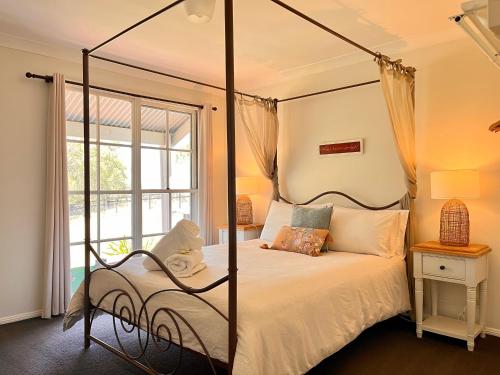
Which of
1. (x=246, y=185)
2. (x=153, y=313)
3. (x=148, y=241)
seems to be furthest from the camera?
(x=246, y=185)

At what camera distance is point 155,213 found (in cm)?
460

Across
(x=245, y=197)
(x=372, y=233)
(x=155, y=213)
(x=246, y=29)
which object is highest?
(x=246, y=29)

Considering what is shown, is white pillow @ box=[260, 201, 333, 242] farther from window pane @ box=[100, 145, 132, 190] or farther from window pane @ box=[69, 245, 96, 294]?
window pane @ box=[69, 245, 96, 294]

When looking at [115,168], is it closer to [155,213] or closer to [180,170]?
[155,213]

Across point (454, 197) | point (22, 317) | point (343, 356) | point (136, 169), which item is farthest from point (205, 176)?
point (454, 197)

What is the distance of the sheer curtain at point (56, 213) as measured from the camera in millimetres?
3592

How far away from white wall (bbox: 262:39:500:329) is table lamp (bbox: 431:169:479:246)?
0.84 feet

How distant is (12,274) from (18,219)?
0.49 m

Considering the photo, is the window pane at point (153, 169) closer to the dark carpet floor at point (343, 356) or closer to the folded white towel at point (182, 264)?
the dark carpet floor at point (343, 356)

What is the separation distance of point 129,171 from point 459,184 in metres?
3.22

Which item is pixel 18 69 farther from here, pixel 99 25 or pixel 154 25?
pixel 154 25

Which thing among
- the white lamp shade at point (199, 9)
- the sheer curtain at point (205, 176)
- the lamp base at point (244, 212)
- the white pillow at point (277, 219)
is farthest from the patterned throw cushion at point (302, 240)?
the white lamp shade at point (199, 9)

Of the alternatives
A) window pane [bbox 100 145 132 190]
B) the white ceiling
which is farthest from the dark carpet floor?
the white ceiling

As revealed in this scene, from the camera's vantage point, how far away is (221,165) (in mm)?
5172
